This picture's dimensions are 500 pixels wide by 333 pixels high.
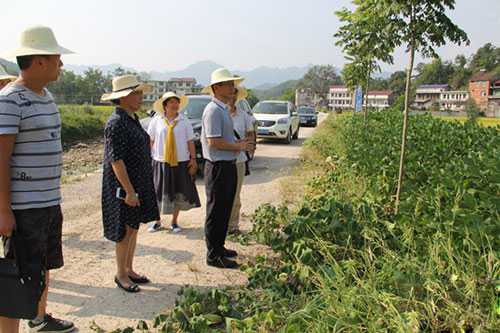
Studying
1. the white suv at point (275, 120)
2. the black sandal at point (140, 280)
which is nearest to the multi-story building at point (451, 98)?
the white suv at point (275, 120)

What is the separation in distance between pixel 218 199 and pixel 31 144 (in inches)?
79.2

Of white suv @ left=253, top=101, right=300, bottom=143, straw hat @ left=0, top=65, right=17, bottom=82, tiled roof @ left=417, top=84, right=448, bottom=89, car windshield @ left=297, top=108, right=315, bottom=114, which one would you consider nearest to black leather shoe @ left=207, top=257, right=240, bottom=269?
straw hat @ left=0, top=65, right=17, bottom=82

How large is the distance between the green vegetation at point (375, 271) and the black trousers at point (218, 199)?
447mm

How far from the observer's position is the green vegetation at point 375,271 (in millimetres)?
2646

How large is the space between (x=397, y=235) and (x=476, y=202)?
28.9 inches

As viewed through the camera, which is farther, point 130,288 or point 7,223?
point 130,288

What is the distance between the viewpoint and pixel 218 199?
4336mm

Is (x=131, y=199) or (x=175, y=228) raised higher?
(x=131, y=199)

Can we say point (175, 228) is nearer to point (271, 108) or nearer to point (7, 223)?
point (7, 223)

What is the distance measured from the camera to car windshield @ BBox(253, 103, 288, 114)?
648 inches

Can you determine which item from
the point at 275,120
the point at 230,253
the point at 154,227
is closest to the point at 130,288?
the point at 230,253

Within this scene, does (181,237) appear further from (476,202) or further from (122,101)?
(476,202)

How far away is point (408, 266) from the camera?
3111mm

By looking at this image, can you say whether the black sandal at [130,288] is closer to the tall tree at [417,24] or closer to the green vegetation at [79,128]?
the tall tree at [417,24]
